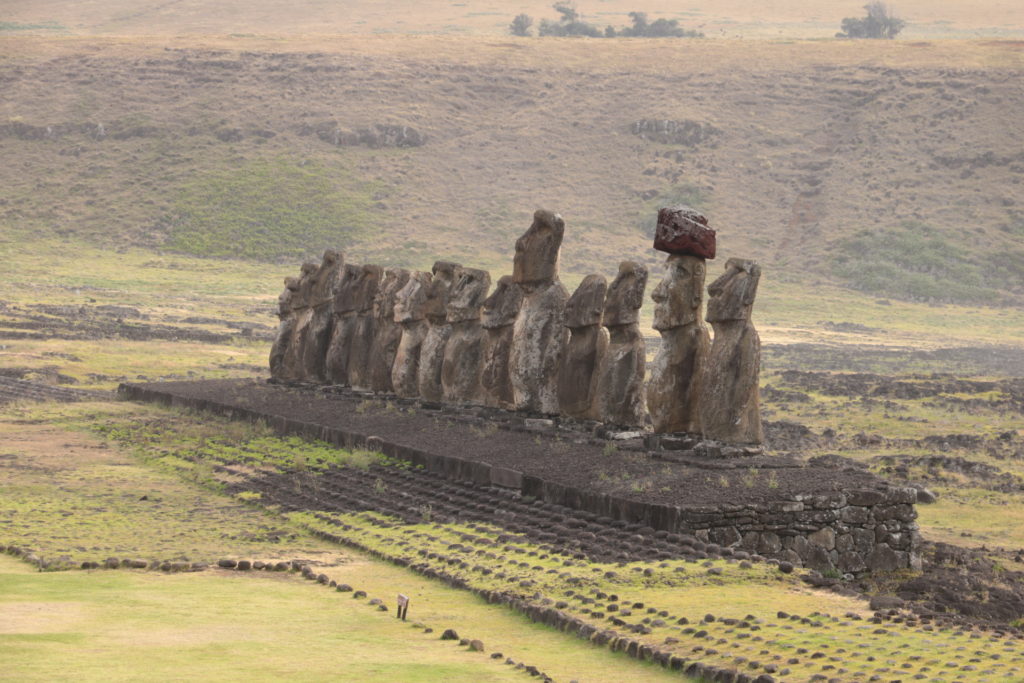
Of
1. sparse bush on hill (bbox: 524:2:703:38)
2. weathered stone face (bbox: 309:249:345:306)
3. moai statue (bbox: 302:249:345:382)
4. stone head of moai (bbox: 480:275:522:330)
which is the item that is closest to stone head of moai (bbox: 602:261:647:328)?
stone head of moai (bbox: 480:275:522:330)

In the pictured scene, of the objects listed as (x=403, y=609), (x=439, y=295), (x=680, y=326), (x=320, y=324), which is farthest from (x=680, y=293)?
(x=320, y=324)

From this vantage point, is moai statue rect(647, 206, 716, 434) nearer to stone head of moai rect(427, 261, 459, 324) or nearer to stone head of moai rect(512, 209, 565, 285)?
stone head of moai rect(512, 209, 565, 285)

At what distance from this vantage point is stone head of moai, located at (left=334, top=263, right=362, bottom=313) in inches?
1107

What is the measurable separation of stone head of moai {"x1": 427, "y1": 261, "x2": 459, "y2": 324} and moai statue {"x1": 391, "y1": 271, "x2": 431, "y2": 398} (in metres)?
0.18

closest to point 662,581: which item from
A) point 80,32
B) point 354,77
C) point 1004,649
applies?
point 1004,649

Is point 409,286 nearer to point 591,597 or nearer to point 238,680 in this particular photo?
point 591,597

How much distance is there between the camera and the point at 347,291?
28.2 meters

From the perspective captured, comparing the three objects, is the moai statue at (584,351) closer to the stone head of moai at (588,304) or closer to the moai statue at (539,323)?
the stone head of moai at (588,304)

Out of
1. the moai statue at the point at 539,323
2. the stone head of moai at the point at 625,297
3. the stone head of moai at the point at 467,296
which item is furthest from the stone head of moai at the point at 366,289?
the stone head of moai at the point at 625,297

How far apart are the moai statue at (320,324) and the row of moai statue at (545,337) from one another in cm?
3

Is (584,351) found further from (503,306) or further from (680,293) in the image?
(680,293)

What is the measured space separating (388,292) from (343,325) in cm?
175

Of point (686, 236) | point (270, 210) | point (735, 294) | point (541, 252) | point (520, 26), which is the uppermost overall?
point (520, 26)

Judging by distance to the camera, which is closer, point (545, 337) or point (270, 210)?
point (545, 337)
